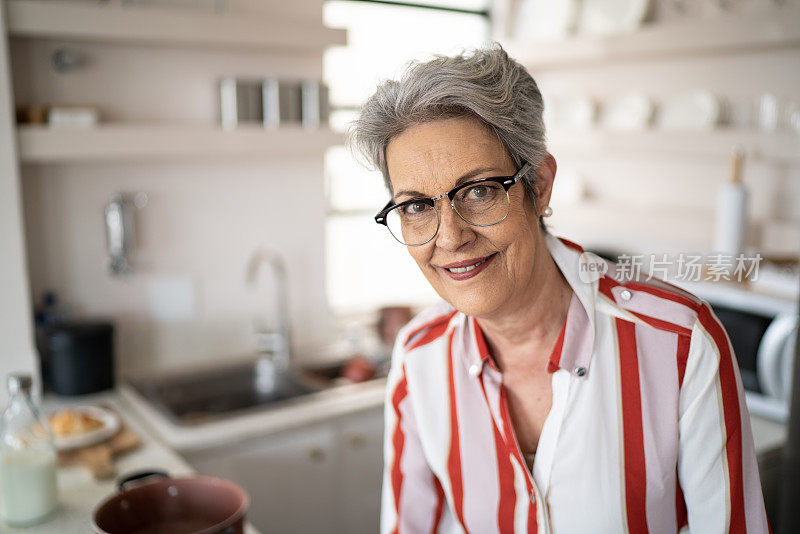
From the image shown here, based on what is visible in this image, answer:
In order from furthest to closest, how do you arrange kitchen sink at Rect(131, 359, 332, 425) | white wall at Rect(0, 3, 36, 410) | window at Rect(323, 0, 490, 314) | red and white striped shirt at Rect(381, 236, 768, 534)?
window at Rect(323, 0, 490, 314) → kitchen sink at Rect(131, 359, 332, 425) → white wall at Rect(0, 3, 36, 410) → red and white striped shirt at Rect(381, 236, 768, 534)

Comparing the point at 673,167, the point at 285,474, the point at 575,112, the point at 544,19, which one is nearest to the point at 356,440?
the point at 285,474

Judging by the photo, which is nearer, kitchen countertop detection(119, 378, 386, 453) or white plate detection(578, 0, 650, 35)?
kitchen countertop detection(119, 378, 386, 453)

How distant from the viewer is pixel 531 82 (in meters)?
1.13

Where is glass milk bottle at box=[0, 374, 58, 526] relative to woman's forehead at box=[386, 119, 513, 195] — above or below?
below

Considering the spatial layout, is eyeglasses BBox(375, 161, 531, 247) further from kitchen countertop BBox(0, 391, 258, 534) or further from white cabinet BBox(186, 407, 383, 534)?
Result: white cabinet BBox(186, 407, 383, 534)

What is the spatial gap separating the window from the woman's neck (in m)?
1.79

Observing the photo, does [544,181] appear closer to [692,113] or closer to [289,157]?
[289,157]

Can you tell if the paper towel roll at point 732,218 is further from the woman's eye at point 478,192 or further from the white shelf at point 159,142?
the woman's eye at point 478,192

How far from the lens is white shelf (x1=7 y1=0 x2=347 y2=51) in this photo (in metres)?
2.05

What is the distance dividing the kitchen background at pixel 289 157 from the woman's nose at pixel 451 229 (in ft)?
3.85

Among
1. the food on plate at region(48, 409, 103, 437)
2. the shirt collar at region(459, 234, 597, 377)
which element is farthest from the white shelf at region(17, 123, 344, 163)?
the shirt collar at region(459, 234, 597, 377)

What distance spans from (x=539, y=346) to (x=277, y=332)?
5.29ft

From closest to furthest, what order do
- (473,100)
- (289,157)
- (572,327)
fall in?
(473,100) → (572,327) → (289,157)

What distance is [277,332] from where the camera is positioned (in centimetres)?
270
